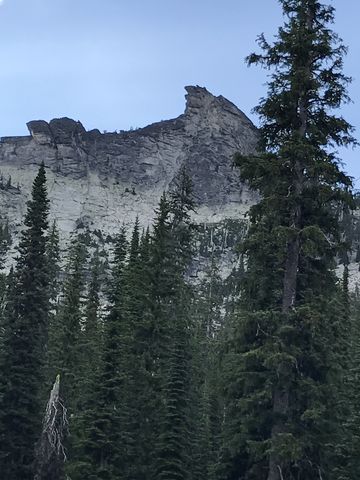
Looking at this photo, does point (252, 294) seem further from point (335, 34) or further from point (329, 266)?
point (335, 34)

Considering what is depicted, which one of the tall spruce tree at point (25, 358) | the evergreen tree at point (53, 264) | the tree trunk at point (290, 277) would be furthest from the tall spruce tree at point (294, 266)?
the evergreen tree at point (53, 264)

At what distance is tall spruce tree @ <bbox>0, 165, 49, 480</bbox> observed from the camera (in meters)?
28.1

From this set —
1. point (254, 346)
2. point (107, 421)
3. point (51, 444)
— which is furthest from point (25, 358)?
point (254, 346)

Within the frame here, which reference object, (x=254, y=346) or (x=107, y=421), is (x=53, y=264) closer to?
(x=107, y=421)

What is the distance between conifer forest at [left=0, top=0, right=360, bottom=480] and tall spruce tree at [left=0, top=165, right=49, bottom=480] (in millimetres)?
74

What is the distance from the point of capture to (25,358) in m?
30.1

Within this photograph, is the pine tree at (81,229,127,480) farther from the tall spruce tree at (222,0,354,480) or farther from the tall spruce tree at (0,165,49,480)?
the tall spruce tree at (222,0,354,480)

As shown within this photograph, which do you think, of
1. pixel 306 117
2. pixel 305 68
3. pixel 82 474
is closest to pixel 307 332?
pixel 306 117

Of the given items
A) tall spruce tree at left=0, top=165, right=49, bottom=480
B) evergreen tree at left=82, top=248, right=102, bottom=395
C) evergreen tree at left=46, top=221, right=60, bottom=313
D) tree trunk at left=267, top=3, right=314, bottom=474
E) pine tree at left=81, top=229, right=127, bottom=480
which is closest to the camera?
tree trunk at left=267, top=3, right=314, bottom=474

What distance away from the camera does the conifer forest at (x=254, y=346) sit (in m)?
15.6

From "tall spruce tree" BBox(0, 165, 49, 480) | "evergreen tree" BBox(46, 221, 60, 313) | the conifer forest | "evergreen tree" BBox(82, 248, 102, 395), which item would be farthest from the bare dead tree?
"evergreen tree" BBox(46, 221, 60, 313)

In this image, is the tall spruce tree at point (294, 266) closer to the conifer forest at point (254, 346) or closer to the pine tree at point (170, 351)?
the conifer forest at point (254, 346)

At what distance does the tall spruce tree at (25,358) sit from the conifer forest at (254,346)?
7 cm

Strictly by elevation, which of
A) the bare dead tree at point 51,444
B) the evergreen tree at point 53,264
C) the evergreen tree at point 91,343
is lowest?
the bare dead tree at point 51,444
